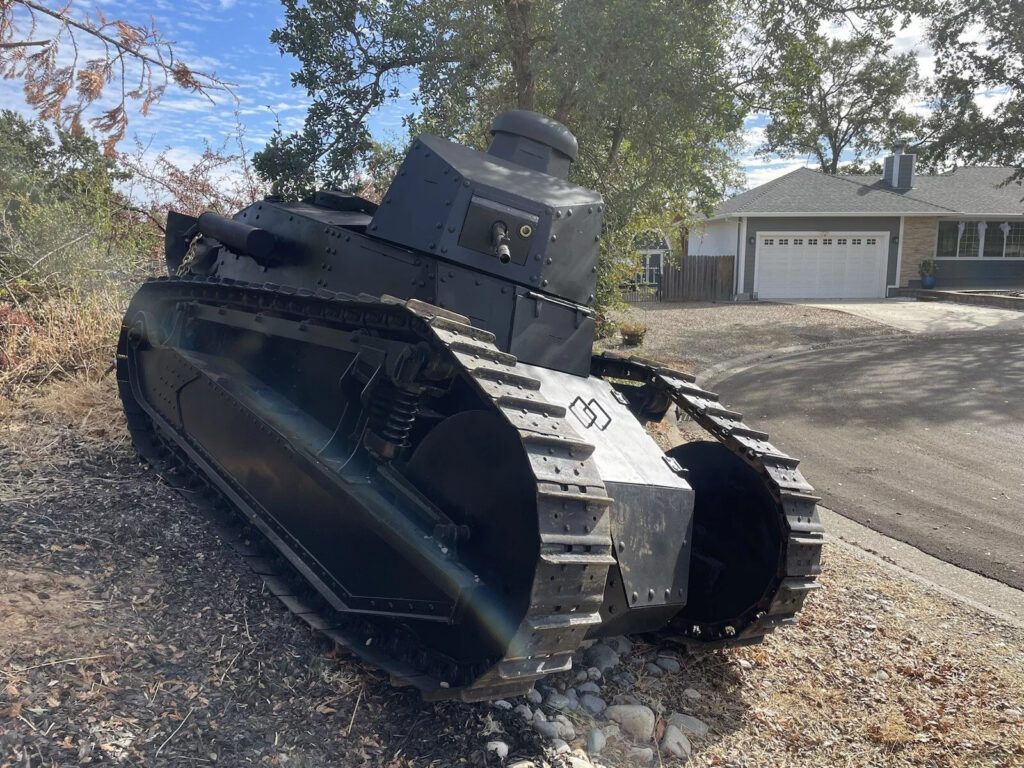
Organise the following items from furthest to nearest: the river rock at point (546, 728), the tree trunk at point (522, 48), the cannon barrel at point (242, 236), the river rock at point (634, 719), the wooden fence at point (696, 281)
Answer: the wooden fence at point (696, 281) < the tree trunk at point (522, 48) < the cannon barrel at point (242, 236) < the river rock at point (634, 719) < the river rock at point (546, 728)

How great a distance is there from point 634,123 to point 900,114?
38.9 metres

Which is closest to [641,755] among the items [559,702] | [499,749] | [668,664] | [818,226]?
[559,702]

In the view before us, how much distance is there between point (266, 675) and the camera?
13.0 ft

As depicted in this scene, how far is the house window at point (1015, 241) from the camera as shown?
3388cm

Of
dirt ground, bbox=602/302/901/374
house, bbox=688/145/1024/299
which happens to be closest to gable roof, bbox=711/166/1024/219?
house, bbox=688/145/1024/299

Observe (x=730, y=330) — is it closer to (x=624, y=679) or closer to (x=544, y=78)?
(x=544, y=78)

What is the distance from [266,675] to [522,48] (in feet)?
31.8

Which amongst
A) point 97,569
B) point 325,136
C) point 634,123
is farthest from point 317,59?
point 97,569

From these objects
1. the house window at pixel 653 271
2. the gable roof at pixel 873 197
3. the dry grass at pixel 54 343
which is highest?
the gable roof at pixel 873 197

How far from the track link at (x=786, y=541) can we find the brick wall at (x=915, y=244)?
1177 inches

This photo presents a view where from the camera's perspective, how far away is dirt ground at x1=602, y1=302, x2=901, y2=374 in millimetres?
18125

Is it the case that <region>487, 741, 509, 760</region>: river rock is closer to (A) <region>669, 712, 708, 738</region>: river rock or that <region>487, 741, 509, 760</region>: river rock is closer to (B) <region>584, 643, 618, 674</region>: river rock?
(A) <region>669, 712, 708, 738</region>: river rock

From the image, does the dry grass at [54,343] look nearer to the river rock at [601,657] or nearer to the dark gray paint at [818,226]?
the river rock at [601,657]

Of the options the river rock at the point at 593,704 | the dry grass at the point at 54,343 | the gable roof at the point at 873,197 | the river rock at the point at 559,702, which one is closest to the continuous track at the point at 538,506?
the river rock at the point at 559,702
